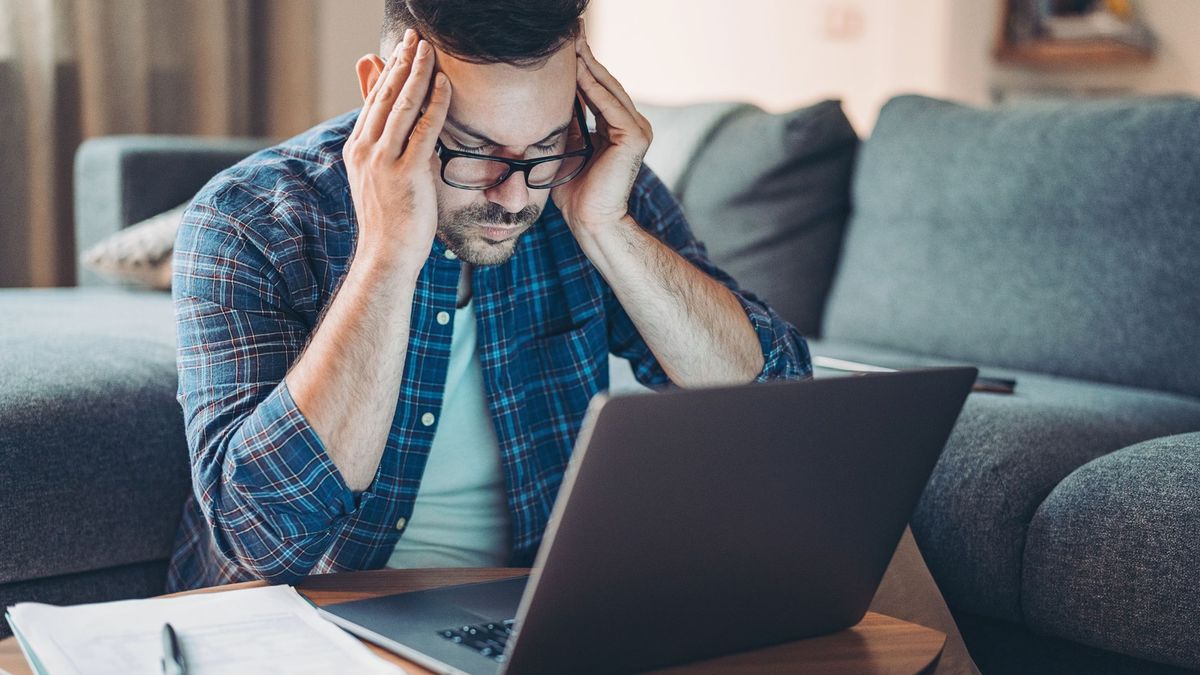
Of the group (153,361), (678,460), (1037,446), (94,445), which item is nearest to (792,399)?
(678,460)

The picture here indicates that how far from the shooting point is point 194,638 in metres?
0.73

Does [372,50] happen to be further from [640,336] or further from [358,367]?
[358,367]

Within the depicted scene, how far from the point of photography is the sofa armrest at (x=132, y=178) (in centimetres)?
240

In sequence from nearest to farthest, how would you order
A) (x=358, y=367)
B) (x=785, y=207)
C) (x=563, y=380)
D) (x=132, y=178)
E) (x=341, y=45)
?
(x=358, y=367) → (x=563, y=380) → (x=785, y=207) → (x=132, y=178) → (x=341, y=45)

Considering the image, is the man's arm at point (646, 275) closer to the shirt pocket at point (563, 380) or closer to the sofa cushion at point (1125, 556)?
the shirt pocket at point (563, 380)

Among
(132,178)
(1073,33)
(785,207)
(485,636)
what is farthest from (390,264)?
(1073,33)

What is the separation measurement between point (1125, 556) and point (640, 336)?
516mm

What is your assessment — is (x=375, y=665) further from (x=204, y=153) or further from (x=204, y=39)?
(x=204, y=39)

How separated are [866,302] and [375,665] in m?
1.48

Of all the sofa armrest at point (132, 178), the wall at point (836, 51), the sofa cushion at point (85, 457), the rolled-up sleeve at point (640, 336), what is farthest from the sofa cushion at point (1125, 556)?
the wall at point (836, 51)

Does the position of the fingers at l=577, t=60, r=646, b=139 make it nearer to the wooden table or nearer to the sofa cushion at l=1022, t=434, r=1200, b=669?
the wooden table

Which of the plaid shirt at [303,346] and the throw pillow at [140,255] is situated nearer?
the plaid shirt at [303,346]

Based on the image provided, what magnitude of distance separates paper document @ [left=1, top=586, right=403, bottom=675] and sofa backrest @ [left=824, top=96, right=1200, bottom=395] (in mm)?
1336

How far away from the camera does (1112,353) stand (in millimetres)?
1729
